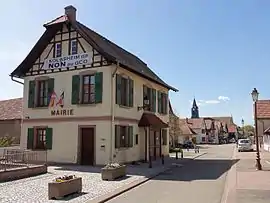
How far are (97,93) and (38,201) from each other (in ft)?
37.6

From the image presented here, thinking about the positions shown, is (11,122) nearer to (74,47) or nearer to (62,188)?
(74,47)

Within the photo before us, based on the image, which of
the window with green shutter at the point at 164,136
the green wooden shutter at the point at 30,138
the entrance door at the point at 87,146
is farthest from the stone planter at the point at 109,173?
the window with green shutter at the point at 164,136

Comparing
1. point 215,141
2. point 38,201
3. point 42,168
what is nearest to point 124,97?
point 42,168

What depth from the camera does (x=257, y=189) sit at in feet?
39.9

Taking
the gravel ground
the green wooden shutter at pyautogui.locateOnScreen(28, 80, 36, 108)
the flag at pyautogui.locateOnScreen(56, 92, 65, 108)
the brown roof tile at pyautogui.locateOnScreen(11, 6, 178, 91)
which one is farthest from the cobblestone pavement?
the green wooden shutter at pyautogui.locateOnScreen(28, 80, 36, 108)

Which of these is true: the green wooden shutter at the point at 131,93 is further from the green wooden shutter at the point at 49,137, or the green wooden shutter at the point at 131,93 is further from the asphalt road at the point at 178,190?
the asphalt road at the point at 178,190

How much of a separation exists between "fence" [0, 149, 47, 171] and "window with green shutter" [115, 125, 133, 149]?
4.65 m

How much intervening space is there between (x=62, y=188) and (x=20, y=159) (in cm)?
1005

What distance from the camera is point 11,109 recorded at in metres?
33.8

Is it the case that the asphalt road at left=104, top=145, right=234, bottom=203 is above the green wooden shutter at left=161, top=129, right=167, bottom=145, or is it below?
below

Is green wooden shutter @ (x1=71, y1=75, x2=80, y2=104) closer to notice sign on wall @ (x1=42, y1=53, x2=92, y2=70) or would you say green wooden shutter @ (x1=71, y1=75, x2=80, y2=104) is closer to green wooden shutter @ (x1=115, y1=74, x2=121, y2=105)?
notice sign on wall @ (x1=42, y1=53, x2=92, y2=70)

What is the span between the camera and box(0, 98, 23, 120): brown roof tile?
31.9 metres

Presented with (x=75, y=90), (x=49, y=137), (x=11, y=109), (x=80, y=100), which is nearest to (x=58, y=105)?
(x=75, y=90)

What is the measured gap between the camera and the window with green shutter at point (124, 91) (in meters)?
21.5
